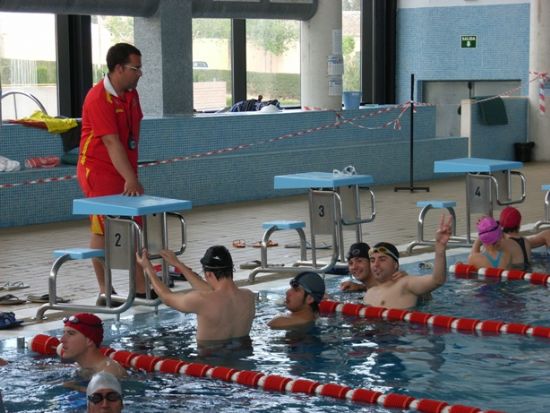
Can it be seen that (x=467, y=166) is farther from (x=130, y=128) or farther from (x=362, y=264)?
(x=130, y=128)

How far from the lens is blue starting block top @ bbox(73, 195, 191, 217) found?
695 cm

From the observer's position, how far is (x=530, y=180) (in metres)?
16.7

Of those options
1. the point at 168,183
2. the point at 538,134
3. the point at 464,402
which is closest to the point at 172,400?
the point at 464,402

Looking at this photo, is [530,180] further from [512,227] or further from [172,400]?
[172,400]

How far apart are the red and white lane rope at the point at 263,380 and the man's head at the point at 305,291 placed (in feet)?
3.88

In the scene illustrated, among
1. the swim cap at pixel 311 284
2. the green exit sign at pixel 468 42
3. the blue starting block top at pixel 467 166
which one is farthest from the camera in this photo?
the green exit sign at pixel 468 42

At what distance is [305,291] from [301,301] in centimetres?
7

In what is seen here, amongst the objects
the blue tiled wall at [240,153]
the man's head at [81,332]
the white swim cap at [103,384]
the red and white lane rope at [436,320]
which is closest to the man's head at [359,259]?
the red and white lane rope at [436,320]

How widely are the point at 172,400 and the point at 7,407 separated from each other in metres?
0.81

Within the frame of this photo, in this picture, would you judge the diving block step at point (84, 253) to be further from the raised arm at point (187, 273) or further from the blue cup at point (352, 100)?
the blue cup at point (352, 100)

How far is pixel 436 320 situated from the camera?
7504 millimetres

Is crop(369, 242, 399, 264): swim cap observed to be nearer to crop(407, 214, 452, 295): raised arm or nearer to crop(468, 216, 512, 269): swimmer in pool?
crop(407, 214, 452, 295): raised arm

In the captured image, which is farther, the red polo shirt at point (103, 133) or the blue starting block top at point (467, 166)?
the blue starting block top at point (467, 166)

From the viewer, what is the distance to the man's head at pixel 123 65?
7309 millimetres
